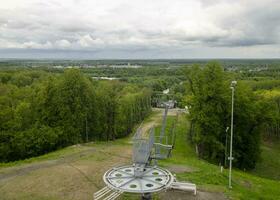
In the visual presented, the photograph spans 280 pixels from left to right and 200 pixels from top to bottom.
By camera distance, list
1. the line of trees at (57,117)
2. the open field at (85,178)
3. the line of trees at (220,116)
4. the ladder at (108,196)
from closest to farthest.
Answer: the ladder at (108,196)
the open field at (85,178)
the line of trees at (57,117)
the line of trees at (220,116)

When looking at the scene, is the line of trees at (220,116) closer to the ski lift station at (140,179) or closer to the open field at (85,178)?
the open field at (85,178)

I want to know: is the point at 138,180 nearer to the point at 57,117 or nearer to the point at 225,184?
the point at 225,184

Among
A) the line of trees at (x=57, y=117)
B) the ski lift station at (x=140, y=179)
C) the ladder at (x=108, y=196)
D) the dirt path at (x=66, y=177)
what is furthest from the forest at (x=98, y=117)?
the ladder at (x=108, y=196)

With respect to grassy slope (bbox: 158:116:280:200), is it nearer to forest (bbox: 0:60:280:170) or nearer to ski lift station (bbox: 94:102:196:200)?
ski lift station (bbox: 94:102:196:200)

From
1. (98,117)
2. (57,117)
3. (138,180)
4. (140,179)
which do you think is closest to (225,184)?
(140,179)

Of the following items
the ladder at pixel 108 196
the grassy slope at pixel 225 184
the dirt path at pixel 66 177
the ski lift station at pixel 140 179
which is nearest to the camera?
the ski lift station at pixel 140 179

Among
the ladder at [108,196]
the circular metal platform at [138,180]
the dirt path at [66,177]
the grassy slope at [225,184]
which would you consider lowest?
the grassy slope at [225,184]
